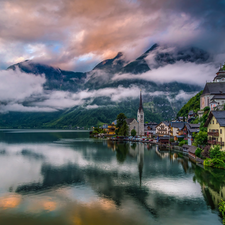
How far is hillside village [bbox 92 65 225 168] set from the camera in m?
45.3

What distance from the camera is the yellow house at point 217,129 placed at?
42062mm

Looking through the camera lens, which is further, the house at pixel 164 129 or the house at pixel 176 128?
the house at pixel 164 129

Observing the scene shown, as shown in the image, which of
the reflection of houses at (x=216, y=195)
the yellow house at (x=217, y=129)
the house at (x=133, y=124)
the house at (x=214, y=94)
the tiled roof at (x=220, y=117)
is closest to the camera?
the reflection of houses at (x=216, y=195)

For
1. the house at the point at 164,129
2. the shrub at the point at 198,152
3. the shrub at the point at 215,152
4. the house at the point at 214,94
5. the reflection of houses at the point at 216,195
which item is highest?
the house at the point at 214,94

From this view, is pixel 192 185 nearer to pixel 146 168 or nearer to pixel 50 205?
pixel 146 168

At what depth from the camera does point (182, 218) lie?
21.1 m

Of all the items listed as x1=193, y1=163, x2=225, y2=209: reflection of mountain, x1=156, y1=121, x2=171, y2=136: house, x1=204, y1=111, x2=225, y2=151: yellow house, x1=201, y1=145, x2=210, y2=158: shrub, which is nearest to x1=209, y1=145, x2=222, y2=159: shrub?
x1=204, y1=111, x2=225, y2=151: yellow house

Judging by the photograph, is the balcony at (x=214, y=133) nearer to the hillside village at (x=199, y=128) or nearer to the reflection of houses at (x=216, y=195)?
the hillside village at (x=199, y=128)

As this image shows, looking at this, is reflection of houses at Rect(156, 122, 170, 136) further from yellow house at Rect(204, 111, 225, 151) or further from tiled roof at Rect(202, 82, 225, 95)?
yellow house at Rect(204, 111, 225, 151)

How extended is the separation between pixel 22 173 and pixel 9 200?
15756mm

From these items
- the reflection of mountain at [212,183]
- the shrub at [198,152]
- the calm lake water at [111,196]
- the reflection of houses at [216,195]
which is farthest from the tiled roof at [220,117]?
the reflection of houses at [216,195]

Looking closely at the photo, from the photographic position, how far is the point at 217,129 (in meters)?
44.2

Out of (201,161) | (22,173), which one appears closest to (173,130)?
(201,161)

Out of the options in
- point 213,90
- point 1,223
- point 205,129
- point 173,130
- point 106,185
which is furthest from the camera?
point 173,130
